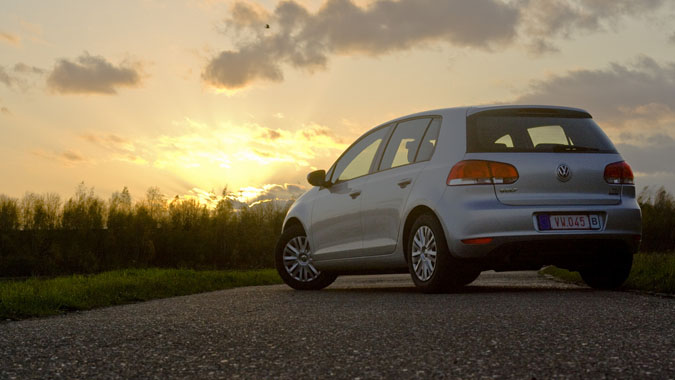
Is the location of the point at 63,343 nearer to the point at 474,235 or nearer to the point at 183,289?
the point at 474,235

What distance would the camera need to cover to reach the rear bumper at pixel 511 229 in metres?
6.81

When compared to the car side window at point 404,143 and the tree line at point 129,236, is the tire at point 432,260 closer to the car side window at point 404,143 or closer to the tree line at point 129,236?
the car side window at point 404,143

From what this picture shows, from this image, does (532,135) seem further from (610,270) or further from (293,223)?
(293,223)

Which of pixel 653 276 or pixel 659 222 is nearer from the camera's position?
pixel 653 276

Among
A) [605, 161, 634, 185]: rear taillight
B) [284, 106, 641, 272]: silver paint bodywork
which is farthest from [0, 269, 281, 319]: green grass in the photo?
[605, 161, 634, 185]: rear taillight

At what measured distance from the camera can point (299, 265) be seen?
965 cm

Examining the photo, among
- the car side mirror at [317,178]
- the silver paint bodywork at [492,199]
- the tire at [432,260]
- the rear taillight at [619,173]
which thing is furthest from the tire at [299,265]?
the rear taillight at [619,173]

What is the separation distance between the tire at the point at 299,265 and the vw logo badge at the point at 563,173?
3683 millimetres

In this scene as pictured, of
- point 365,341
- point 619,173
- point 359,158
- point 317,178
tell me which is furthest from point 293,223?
point 365,341

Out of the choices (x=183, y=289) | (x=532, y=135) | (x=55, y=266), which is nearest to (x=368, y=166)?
(x=532, y=135)

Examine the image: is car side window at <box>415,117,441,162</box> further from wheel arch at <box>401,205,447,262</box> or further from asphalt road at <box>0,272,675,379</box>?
asphalt road at <box>0,272,675,379</box>

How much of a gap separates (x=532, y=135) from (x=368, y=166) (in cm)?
208

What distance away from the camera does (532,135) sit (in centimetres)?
732

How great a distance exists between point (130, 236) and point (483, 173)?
59.4 m
